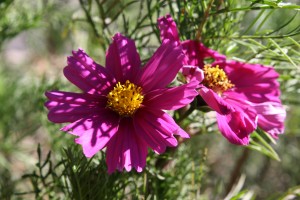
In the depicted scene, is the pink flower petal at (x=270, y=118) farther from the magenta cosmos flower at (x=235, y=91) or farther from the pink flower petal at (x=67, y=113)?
the pink flower petal at (x=67, y=113)

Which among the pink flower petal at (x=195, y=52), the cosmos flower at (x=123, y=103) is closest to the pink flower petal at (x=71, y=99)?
the cosmos flower at (x=123, y=103)

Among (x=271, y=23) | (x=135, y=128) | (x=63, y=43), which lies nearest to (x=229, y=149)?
(x=271, y=23)

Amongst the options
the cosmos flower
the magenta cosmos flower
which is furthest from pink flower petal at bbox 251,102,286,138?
the cosmos flower

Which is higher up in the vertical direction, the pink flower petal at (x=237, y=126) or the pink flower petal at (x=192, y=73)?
the pink flower petal at (x=192, y=73)

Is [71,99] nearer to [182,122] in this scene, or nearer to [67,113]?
[67,113]

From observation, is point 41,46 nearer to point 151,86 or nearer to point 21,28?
point 21,28

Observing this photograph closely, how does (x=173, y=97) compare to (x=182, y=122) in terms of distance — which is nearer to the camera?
(x=173, y=97)

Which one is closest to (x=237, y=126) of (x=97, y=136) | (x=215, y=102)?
(x=215, y=102)
